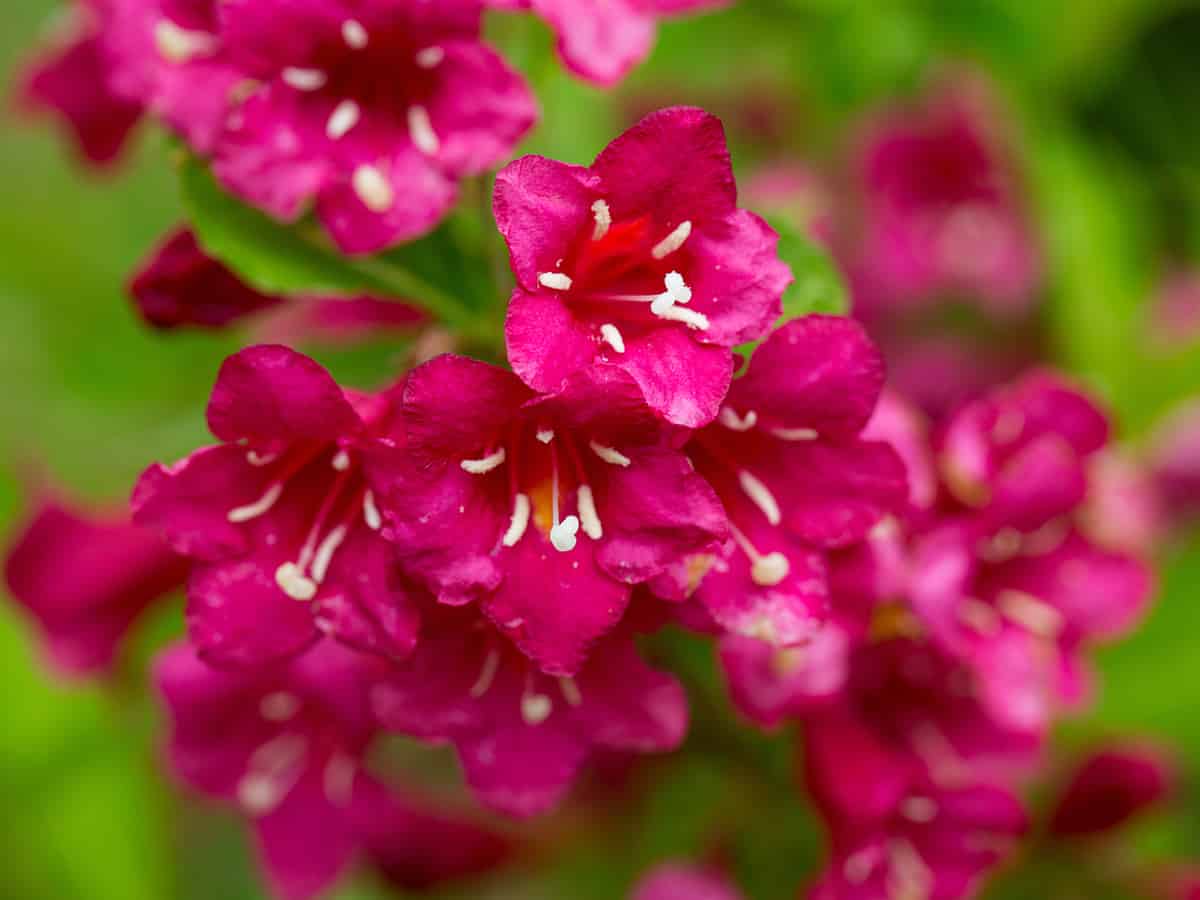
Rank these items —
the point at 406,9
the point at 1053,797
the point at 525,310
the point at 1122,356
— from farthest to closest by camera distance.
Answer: the point at 1122,356
the point at 1053,797
the point at 406,9
the point at 525,310

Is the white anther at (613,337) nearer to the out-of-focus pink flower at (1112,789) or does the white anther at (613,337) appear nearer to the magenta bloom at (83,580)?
the magenta bloom at (83,580)

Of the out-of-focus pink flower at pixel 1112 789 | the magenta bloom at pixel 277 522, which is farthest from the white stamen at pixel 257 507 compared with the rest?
the out-of-focus pink flower at pixel 1112 789

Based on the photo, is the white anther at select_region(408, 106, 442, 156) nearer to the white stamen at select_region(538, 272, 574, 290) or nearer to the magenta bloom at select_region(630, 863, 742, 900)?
the white stamen at select_region(538, 272, 574, 290)

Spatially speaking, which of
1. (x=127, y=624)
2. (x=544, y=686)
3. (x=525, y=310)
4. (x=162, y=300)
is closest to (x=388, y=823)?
(x=127, y=624)

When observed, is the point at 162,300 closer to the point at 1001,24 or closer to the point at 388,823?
the point at 388,823

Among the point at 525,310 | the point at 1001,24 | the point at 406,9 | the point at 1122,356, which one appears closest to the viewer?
the point at 525,310

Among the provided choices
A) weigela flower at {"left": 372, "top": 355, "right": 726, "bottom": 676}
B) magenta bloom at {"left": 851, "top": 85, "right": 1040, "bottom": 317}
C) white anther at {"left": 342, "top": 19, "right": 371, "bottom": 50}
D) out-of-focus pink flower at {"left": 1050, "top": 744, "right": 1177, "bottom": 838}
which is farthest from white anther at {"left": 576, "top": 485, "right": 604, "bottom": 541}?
magenta bloom at {"left": 851, "top": 85, "right": 1040, "bottom": 317}

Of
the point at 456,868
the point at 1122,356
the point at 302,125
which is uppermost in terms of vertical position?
the point at 302,125
